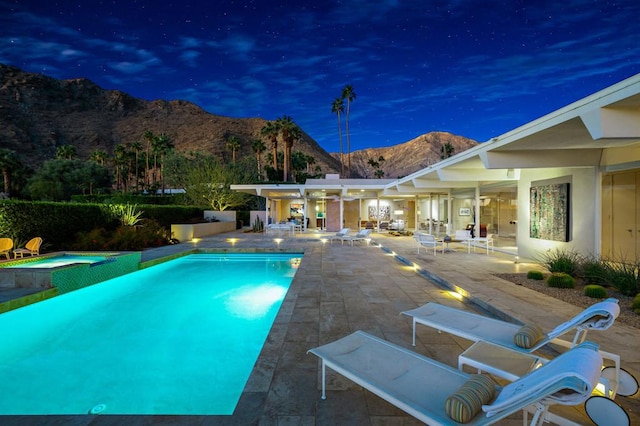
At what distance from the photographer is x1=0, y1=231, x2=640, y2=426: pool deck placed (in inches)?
82.5

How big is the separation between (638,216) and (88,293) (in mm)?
11848

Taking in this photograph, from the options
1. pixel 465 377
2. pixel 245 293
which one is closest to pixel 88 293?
pixel 245 293

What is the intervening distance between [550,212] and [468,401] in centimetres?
788

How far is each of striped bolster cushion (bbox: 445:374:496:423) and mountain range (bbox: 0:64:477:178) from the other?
69.9 metres

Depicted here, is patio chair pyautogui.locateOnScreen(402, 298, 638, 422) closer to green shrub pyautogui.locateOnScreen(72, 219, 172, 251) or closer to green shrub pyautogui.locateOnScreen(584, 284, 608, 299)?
green shrub pyautogui.locateOnScreen(584, 284, 608, 299)

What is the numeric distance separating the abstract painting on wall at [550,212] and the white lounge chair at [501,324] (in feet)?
17.7

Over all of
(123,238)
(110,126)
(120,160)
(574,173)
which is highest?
(110,126)

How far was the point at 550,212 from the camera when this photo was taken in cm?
768

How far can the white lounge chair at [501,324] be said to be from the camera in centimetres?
225

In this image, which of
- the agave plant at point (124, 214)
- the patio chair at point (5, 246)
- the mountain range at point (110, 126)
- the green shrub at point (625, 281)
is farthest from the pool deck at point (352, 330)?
the mountain range at point (110, 126)

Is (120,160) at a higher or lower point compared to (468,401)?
higher

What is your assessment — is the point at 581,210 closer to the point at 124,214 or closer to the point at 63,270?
the point at 63,270

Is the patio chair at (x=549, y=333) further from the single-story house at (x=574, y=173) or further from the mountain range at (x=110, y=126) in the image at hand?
the mountain range at (x=110, y=126)

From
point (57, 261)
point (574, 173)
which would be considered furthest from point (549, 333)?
point (57, 261)
